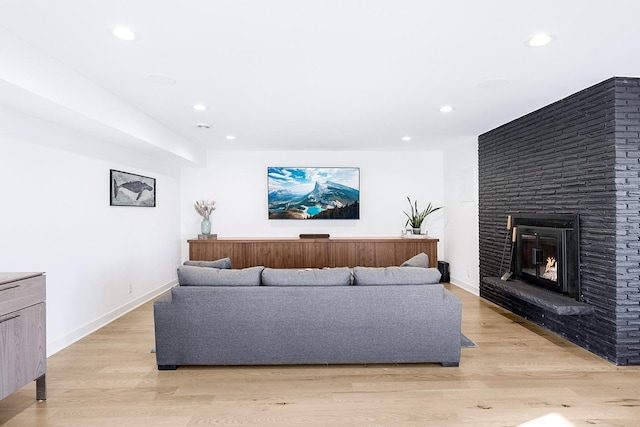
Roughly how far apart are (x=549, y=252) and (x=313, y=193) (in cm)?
376

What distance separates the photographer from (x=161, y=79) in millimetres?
3133

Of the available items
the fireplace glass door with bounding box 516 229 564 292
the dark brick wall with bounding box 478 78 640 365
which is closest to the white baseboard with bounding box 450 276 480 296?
the fireplace glass door with bounding box 516 229 564 292

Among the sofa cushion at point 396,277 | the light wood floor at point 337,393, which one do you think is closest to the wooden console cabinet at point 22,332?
the light wood floor at point 337,393

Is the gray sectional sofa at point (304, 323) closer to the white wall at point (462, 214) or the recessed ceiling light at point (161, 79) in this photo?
the recessed ceiling light at point (161, 79)

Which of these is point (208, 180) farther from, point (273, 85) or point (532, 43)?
point (532, 43)

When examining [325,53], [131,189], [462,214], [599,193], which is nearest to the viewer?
[325,53]

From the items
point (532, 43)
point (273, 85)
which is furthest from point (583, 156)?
point (273, 85)

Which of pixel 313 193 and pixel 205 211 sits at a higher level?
pixel 313 193

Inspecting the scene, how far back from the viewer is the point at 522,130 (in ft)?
14.5

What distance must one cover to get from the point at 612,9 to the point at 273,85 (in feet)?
7.67

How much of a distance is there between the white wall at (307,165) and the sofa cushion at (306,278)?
3.63m

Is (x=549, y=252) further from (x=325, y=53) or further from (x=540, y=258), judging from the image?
(x=325, y=53)

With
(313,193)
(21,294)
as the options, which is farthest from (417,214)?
(21,294)

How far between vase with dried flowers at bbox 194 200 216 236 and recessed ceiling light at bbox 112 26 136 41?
168 inches
